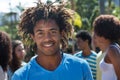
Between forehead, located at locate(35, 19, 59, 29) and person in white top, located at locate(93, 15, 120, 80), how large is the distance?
3.32ft

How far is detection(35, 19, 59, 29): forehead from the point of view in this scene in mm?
3516

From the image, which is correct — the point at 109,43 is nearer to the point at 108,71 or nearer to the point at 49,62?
the point at 108,71

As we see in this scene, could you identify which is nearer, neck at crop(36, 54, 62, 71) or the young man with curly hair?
the young man with curly hair

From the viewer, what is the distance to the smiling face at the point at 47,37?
349 cm

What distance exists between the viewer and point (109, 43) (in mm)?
4676

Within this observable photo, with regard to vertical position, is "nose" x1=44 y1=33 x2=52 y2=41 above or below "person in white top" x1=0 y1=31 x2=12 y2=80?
above

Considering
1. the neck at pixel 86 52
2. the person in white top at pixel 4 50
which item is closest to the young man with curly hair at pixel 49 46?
the person in white top at pixel 4 50

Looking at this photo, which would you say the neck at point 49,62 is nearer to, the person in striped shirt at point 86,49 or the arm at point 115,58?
the arm at point 115,58

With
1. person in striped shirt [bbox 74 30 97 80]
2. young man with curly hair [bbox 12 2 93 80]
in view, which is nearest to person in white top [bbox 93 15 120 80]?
young man with curly hair [bbox 12 2 93 80]

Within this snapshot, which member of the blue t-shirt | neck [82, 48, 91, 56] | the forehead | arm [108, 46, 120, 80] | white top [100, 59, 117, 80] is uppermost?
the forehead

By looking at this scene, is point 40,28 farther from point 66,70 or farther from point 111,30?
point 111,30

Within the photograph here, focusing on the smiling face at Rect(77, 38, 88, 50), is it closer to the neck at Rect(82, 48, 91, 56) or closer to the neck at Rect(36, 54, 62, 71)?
the neck at Rect(82, 48, 91, 56)

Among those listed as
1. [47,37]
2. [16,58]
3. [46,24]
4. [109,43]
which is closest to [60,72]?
[47,37]

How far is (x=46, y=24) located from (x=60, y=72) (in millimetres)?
426
